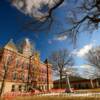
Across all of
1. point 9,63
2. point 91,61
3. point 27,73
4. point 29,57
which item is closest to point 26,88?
point 27,73

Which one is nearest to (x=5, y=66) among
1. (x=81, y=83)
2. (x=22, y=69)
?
(x=22, y=69)

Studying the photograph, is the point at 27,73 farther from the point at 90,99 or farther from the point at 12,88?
the point at 90,99

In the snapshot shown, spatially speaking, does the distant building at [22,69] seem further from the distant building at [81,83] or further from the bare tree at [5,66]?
the distant building at [81,83]

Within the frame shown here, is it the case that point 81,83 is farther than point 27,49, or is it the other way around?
point 81,83

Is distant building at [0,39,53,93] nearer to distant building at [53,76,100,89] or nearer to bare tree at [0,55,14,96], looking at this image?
bare tree at [0,55,14,96]

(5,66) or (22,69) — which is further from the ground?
(22,69)

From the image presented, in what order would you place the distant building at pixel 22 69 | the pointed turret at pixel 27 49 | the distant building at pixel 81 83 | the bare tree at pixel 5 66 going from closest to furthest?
the bare tree at pixel 5 66
the distant building at pixel 22 69
the pointed turret at pixel 27 49
the distant building at pixel 81 83

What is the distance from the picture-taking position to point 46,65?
184 ft

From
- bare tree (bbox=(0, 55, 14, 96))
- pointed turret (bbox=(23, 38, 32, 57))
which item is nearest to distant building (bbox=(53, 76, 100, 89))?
pointed turret (bbox=(23, 38, 32, 57))

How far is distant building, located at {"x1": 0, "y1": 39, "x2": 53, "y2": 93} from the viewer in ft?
112

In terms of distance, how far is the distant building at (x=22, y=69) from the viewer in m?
34.1

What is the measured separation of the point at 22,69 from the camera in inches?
1640

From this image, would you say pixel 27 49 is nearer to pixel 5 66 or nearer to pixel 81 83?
pixel 5 66

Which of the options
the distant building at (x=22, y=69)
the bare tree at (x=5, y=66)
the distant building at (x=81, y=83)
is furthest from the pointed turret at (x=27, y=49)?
the distant building at (x=81, y=83)
